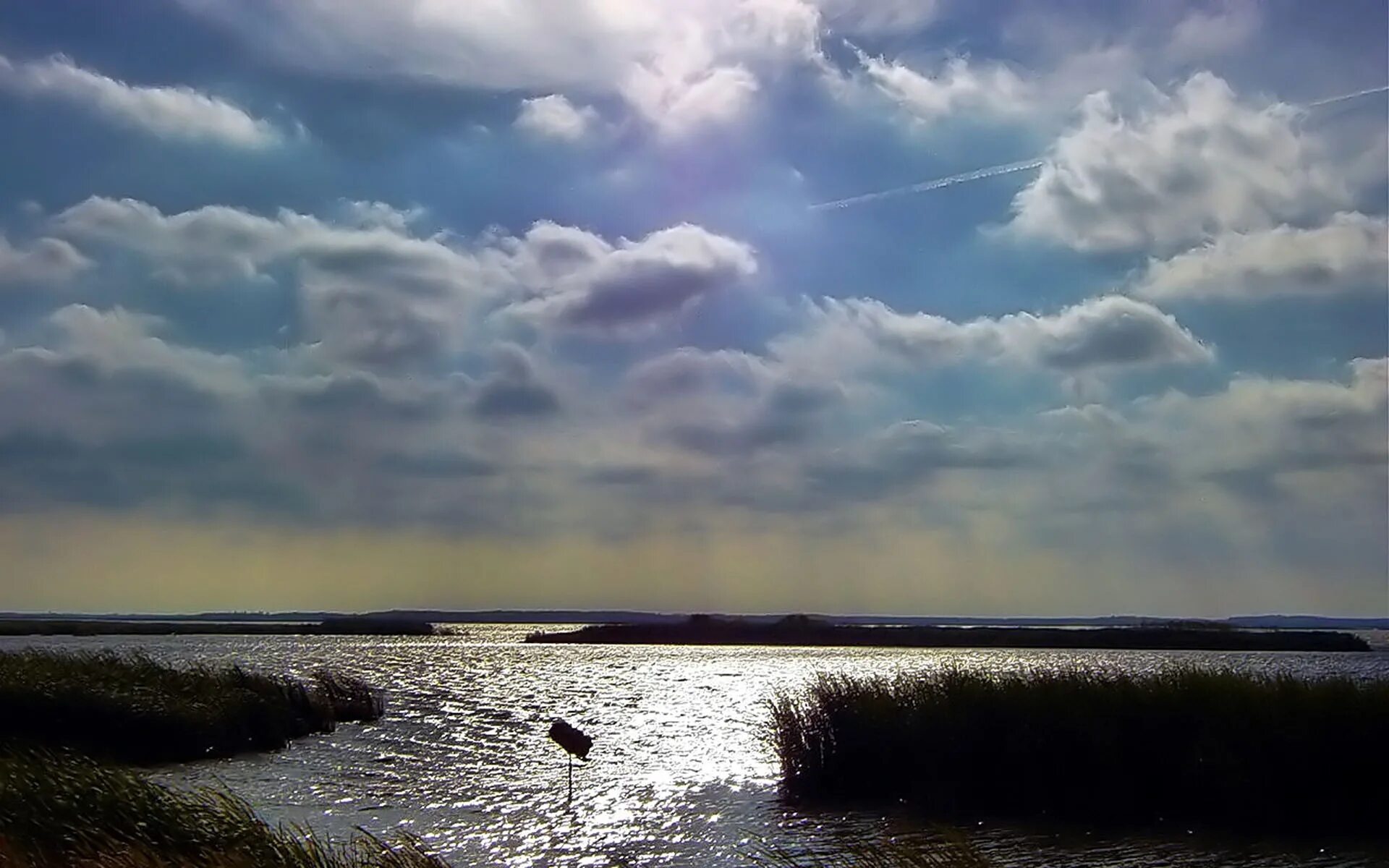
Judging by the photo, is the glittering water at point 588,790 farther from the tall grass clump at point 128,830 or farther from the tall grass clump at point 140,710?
the tall grass clump at point 128,830

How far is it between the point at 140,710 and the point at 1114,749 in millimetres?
25176

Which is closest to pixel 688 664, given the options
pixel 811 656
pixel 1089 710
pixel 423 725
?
pixel 811 656

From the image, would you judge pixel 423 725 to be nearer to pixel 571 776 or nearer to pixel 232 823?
pixel 571 776

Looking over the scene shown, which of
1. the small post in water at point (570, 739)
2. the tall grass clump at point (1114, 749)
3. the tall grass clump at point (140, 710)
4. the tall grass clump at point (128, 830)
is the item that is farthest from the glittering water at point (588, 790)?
the tall grass clump at point (128, 830)

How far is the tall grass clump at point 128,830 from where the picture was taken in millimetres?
12961

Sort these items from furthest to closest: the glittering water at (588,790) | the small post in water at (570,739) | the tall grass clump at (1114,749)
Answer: the small post in water at (570,739)
the tall grass clump at (1114,749)
the glittering water at (588,790)

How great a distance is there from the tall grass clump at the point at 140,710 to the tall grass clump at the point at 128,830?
14.0m

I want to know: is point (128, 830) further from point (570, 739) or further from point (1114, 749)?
point (1114, 749)

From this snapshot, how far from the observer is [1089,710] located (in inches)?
1086

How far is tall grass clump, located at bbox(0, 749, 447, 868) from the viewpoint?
1296 centimetres

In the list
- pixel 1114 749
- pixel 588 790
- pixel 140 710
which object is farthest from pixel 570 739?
pixel 1114 749

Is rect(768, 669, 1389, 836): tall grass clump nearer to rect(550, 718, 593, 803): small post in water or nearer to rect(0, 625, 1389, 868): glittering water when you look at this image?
rect(0, 625, 1389, 868): glittering water

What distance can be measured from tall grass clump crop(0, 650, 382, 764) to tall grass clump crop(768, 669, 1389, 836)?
17.3 metres

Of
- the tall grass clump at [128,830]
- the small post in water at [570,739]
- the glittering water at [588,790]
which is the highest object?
the tall grass clump at [128,830]
